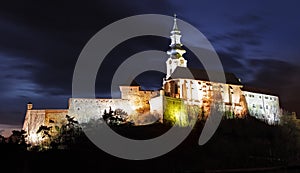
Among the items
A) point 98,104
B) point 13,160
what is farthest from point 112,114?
point 13,160

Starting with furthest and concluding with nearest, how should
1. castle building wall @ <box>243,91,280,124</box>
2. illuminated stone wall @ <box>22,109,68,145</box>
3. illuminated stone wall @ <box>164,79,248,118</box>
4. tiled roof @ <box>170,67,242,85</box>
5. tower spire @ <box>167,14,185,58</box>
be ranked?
1. tower spire @ <box>167,14,185,58</box>
2. castle building wall @ <box>243,91,280,124</box>
3. tiled roof @ <box>170,67,242,85</box>
4. illuminated stone wall @ <box>164,79,248,118</box>
5. illuminated stone wall @ <box>22,109,68,145</box>

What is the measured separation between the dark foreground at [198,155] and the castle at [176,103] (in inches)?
154

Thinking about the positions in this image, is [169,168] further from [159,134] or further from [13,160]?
[13,160]

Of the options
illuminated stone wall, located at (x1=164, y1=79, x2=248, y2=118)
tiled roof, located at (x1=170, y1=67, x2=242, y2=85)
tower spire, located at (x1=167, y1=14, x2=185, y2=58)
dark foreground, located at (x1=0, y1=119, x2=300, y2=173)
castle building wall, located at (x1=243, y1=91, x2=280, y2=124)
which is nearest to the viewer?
dark foreground, located at (x1=0, y1=119, x2=300, y2=173)

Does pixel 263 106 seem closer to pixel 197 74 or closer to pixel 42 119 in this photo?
pixel 197 74

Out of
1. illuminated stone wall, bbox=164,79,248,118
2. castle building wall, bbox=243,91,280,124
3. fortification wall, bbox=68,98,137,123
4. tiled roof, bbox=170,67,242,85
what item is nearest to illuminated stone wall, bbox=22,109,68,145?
fortification wall, bbox=68,98,137,123

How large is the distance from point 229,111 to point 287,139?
37.1 feet

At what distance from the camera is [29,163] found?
27062mm

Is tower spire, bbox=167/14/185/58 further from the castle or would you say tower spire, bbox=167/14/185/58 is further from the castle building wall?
the castle building wall

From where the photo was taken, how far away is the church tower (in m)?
59.5

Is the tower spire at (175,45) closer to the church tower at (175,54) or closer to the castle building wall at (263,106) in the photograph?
the church tower at (175,54)

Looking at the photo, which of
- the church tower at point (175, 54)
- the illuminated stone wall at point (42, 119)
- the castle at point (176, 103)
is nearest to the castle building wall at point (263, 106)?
the castle at point (176, 103)

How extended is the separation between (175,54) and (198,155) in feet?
88.8

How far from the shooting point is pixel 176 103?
156ft
